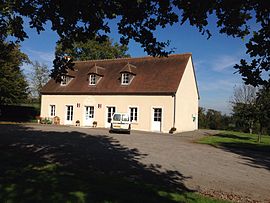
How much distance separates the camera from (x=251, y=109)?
74.3 feet

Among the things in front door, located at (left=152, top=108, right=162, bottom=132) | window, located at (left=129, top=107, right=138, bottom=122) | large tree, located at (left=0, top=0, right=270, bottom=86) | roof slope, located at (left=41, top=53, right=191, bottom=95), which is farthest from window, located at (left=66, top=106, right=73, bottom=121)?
large tree, located at (left=0, top=0, right=270, bottom=86)

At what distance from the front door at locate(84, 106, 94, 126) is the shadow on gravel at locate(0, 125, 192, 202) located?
54.2 feet

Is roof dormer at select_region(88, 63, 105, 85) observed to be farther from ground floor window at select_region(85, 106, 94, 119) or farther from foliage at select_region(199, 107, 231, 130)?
foliage at select_region(199, 107, 231, 130)

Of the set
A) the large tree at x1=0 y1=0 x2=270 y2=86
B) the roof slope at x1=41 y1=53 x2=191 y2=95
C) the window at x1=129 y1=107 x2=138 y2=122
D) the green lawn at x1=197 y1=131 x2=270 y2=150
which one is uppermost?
the roof slope at x1=41 y1=53 x2=191 y2=95

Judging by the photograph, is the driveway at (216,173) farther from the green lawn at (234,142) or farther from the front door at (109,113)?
the front door at (109,113)

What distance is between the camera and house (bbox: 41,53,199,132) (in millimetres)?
25938

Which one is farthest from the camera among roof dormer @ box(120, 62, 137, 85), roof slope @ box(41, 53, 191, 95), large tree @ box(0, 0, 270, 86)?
roof dormer @ box(120, 62, 137, 85)

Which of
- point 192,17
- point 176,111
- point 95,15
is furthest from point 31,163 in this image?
point 176,111

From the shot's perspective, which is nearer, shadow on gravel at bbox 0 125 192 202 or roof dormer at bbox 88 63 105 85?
shadow on gravel at bbox 0 125 192 202

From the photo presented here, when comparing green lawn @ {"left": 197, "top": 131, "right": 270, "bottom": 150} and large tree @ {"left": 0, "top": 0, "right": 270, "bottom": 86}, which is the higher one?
large tree @ {"left": 0, "top": 0, "right": 270, "bottom": 86}

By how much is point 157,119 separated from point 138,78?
4.83m

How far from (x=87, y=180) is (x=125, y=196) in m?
1.61

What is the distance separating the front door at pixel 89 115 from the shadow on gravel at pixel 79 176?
54.2 feet

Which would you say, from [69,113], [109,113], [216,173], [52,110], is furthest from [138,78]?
[216,173]
